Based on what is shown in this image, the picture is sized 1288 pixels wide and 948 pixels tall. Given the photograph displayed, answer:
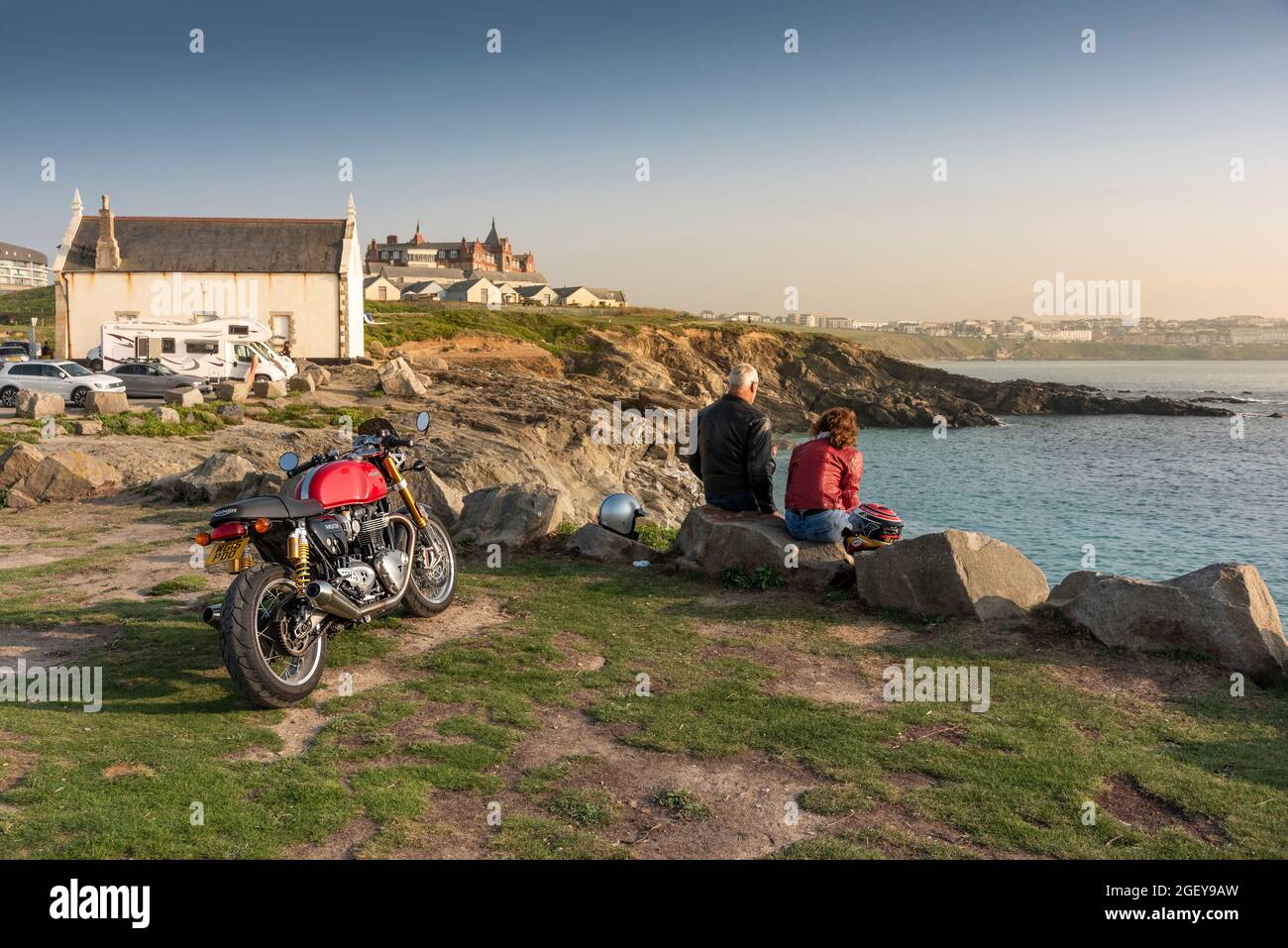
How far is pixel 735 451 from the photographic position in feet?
39.3

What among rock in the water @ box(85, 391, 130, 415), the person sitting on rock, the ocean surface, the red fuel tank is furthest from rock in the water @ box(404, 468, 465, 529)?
rock in the water @ box(85, 391, 130, 415)

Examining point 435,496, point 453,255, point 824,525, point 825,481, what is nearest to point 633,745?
point 824,525

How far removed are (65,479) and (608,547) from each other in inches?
441

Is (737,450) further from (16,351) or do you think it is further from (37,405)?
(16,351)

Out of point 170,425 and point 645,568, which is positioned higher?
point 170,425

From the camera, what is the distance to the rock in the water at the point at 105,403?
28500 mm

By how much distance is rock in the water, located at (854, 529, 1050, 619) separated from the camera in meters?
9.97

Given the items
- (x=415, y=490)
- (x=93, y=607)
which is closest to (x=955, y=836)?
(x=93, y=607)

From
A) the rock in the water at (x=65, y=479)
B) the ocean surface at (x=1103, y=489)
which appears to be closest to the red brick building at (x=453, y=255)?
the ocean surface at (x=1103, y=489)

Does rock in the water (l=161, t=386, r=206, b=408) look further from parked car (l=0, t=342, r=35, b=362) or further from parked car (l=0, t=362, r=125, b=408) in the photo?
parked car (l=0, t=342, r=35, b=362)
